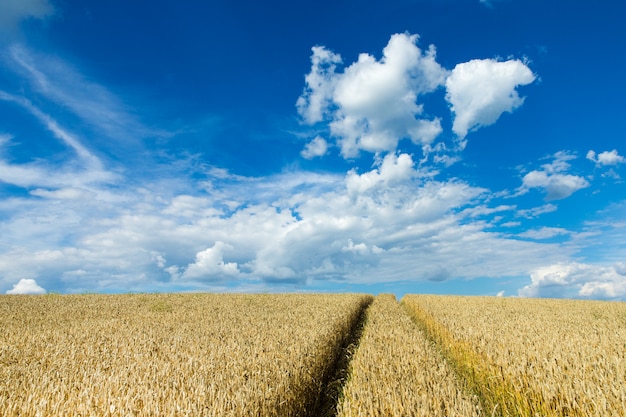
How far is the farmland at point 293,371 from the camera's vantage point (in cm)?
509

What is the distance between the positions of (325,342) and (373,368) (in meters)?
2.65

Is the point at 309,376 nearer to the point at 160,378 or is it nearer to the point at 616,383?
the point at 160,378

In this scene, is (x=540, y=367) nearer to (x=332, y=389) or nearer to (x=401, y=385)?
(x=401, y=385)

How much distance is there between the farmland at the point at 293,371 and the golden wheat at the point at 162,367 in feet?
0.09

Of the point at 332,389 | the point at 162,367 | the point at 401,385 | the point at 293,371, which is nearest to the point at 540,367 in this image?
the point at 401,385

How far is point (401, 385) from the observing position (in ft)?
21.3

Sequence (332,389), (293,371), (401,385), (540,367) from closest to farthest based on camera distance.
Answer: (401,385), (293,371), (540,367), (332,389)

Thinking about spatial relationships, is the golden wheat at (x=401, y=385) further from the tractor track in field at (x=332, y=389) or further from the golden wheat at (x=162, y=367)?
the golden wheat at (x=162, y=367)

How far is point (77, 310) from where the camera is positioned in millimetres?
17594

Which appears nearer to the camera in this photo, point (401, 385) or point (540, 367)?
point (401, 385)

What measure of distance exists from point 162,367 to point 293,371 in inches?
93.7

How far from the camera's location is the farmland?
200 inches

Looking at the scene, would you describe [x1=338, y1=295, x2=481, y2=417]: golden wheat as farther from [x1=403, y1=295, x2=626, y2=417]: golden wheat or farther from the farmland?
[x1=403, y1=295, x2=626, y2=417]: golden wheat

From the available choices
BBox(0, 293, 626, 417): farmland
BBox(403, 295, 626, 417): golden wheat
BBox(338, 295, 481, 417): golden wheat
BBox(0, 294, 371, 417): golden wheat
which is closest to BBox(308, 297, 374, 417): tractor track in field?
BBox(0, 293, 626, 417): farmland
